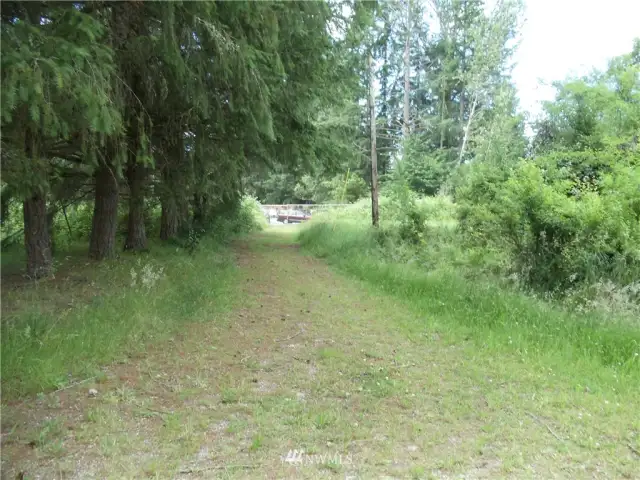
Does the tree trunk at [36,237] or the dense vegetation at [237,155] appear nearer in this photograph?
the dense vegetation at [237,155]

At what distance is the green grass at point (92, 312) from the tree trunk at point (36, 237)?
253 millimetres

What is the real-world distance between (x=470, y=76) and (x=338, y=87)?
75.3ft

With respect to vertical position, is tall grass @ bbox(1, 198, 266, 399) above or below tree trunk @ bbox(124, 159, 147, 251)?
below

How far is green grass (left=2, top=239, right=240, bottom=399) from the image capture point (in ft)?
13.3

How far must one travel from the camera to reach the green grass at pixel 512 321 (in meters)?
4.82

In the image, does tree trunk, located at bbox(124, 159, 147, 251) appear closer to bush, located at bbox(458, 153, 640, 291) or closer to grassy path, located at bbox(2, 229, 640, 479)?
grassy path, located at bbox(2, 229, 640, 479)

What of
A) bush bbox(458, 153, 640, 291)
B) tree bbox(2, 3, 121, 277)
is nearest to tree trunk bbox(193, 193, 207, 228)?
tree bbox(2, 3, 121, 277)

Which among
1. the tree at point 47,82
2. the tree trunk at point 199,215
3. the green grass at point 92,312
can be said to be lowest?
the green grass at point 92,312

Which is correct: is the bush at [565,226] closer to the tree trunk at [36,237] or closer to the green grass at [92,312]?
the green grass at [92,312]

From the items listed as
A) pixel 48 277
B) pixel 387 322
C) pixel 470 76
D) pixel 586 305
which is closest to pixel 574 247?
pixel 586 305

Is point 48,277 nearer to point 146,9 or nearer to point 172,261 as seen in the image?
point 172,261

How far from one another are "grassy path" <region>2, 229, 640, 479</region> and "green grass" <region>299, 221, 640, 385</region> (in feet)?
1.59

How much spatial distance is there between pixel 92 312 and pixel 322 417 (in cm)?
350

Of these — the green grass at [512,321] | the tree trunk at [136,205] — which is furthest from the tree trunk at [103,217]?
the green grass at [512,321]
